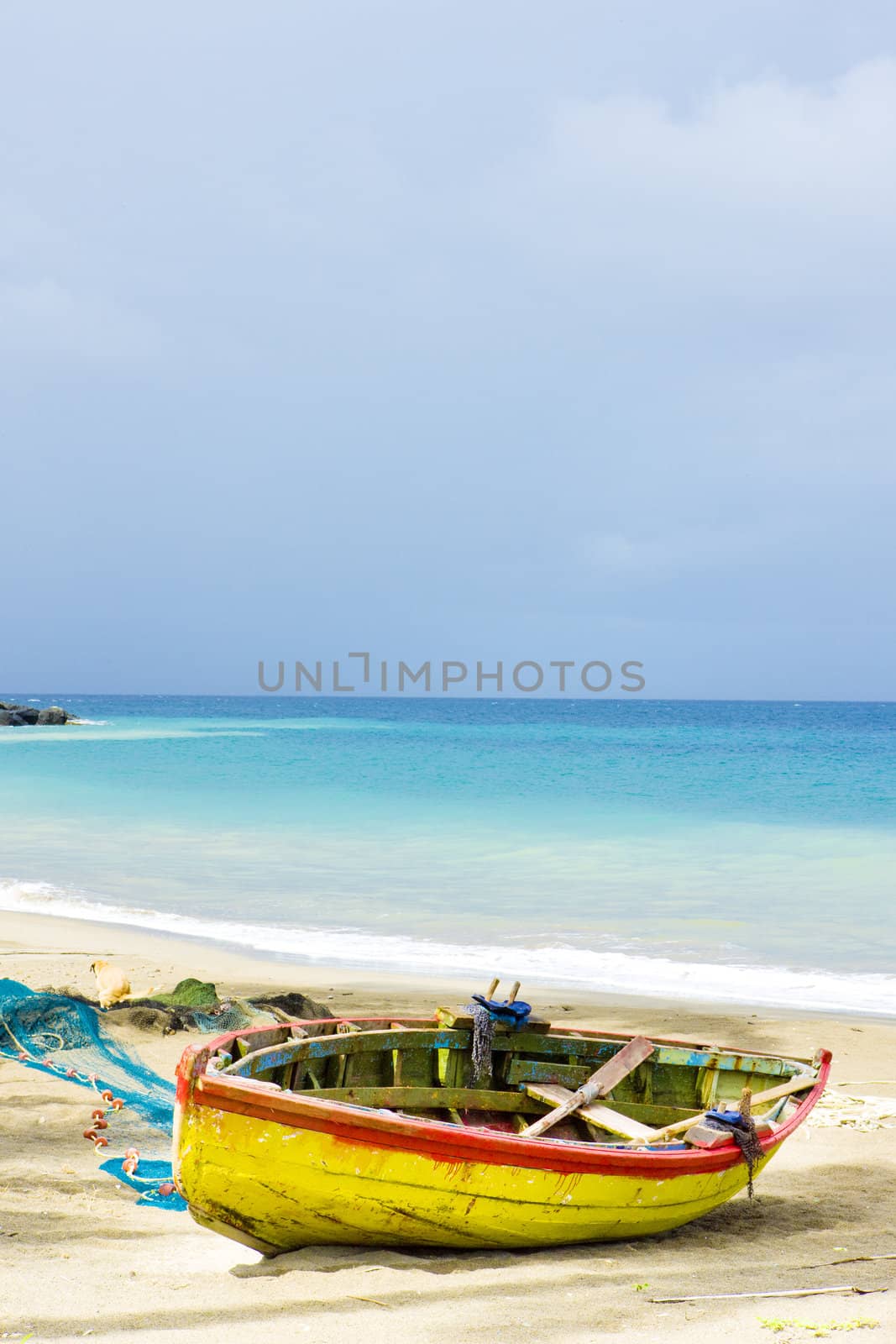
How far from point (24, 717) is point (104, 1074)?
267 ft

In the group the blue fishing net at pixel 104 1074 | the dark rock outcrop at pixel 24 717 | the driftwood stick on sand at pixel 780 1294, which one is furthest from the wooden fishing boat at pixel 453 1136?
the dark rock outcrop at pixel 24 717

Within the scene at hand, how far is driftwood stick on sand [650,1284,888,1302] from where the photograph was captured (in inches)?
191

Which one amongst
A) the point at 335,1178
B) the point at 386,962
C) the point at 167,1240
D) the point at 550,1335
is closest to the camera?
the point at 550,1335

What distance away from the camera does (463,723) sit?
10725 cm

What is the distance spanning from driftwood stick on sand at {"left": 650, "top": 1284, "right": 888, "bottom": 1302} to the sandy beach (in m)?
0.05

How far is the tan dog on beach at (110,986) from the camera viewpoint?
9508 millimetres

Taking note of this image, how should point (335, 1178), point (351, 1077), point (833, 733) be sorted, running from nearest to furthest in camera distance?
point (335, 1178)
point (351, 1077)
point (833, 733)

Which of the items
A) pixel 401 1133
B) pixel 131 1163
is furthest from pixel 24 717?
pixel 401 1133

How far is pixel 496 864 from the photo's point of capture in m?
21.0

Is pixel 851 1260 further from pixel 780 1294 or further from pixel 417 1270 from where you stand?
pixel 417 1270

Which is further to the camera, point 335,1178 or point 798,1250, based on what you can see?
point 798,1250

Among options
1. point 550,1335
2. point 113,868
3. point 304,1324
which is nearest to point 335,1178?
point 304,1324

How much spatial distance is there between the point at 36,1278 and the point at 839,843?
22.8 meters

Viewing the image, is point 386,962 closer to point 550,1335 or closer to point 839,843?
A: point 550,1335
